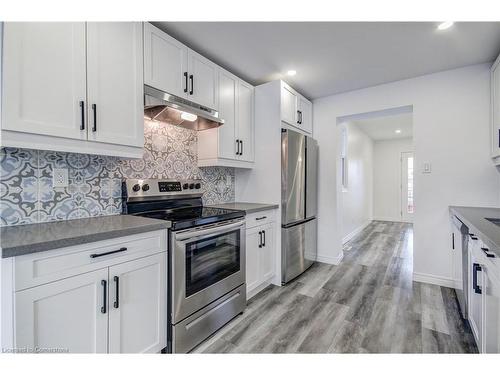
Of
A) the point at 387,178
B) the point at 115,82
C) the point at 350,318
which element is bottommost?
the point at 350,318

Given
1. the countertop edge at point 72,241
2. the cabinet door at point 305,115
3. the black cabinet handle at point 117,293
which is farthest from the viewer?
the cabinet door at point 305,115

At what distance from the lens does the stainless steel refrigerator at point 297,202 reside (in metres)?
2.61

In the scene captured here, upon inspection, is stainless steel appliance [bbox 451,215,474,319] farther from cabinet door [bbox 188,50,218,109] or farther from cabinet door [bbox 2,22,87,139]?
cabinet door [bbox 2,22,87,139]

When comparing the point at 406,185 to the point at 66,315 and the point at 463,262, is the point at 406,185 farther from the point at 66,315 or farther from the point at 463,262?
the point at 66,315

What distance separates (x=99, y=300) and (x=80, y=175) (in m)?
0.89

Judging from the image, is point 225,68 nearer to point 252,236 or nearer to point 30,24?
point 30,24

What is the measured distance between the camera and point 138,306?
1351mm

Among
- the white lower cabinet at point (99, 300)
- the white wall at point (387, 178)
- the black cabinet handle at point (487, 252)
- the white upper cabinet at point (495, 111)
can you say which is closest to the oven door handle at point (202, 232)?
the white lower cabinet at point (99, 300)

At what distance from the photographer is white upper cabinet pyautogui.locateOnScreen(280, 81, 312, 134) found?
271 cm

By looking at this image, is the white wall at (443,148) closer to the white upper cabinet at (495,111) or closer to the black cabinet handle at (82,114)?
the white upper cabinet at (495,111)

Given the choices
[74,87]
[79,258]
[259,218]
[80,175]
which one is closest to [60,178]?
[80,175]

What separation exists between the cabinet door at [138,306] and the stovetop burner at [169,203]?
299mm

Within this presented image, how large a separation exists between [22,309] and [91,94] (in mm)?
1143

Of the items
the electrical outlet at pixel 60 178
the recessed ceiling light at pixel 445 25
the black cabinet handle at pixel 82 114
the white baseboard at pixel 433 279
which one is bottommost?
the white baseboard at pixel 433 279
